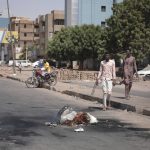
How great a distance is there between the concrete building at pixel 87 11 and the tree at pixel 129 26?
40745 mm

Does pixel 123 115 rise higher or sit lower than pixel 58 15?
lower

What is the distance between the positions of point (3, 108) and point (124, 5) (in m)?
45.5

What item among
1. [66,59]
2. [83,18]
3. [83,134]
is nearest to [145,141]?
[83,134]

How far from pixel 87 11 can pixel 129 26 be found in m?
43.7

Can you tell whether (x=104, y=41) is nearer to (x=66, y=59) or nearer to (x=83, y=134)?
(x=66, y=59)

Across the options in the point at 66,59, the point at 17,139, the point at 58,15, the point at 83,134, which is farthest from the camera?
the point at 58,15

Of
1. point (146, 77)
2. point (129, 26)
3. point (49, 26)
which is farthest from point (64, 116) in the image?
point (49, 26)

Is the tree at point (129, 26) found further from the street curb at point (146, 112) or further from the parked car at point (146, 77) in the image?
Result: the street curb at point (146, 112)

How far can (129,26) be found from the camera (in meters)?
59.8

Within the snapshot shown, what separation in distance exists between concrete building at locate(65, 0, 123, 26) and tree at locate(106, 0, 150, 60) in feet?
134

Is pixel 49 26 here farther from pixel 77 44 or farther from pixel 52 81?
pixel 52 81

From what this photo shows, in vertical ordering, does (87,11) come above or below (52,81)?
above

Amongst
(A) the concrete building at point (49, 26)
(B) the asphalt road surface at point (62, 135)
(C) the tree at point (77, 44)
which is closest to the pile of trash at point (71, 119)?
(B) the asphalt road surface at point (62, 135)

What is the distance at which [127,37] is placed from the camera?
196 feet
